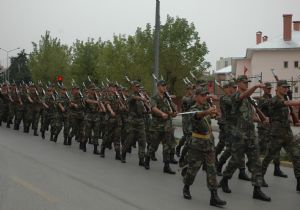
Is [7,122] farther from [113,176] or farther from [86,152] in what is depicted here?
[113,176]

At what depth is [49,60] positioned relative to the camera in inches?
1948

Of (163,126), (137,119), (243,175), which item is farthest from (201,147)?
(137,119)

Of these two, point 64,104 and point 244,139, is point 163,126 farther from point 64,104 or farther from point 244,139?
point 64,104

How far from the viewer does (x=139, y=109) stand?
37.7 ft

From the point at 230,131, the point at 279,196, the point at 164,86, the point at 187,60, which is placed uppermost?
the point at 187,60

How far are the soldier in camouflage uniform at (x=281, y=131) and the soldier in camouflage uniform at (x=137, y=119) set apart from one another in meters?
3.09

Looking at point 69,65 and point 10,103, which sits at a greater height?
point 69,65

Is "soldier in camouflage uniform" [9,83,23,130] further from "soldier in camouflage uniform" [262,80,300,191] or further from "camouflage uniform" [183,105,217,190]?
"camouflage uniform" [183,105,217,190]

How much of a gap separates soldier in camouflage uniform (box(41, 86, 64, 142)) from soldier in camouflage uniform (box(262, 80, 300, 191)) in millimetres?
8370

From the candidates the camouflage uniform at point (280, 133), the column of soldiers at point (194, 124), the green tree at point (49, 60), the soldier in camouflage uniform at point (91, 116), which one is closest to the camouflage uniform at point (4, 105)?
the column of soldiers at point (194, 124)

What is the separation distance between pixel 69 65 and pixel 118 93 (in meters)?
37.0

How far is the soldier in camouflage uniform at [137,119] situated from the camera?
36.9 feet

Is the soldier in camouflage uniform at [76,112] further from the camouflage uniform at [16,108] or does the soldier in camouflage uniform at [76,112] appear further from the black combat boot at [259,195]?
the black combat boot at [259,195]

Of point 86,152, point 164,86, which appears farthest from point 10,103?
point 164,86
